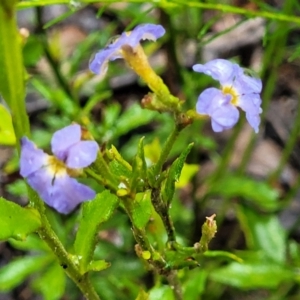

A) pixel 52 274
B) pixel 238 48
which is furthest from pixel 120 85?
pixel 52 274

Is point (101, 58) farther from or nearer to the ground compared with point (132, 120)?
farther from the ground

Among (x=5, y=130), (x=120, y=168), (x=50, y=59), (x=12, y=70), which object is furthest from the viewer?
(x=50, y=59)

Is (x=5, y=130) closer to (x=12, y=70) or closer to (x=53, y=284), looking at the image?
(x=12, y=70)

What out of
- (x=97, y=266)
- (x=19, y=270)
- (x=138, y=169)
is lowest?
(x=19, y=270)

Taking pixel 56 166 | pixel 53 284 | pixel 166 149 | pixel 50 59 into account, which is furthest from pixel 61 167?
pixel 50 59

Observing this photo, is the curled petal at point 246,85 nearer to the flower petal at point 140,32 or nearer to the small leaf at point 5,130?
the flower petal at point 140,32

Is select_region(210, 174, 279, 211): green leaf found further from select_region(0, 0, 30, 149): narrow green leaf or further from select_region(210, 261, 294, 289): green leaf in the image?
select_region(0, 0, 30, 149): narrow green leaf
